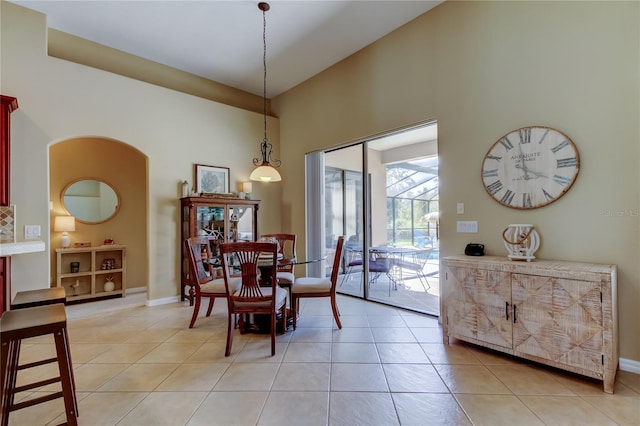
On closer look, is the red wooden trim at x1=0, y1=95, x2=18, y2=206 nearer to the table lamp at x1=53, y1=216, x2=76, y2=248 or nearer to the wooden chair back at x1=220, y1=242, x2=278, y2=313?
the table lamp at x1=53, y1=216, x2=76, y2=248

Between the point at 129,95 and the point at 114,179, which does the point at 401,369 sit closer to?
the point at 129,95

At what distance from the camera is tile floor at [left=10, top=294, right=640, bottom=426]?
5.68 ft

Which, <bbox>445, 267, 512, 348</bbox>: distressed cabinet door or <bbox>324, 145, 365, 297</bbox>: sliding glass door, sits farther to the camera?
<bbox>324, 145, 365, 297</bbox>: sliding glass door

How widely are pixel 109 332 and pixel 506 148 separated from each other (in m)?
4.50

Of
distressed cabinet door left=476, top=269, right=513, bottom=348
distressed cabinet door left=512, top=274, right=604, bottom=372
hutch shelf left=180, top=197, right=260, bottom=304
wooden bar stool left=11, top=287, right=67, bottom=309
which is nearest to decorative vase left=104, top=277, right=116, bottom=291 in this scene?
hutch shelf left=180, top=197, right=260, bottom=304

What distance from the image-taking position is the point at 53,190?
4422 millimetres

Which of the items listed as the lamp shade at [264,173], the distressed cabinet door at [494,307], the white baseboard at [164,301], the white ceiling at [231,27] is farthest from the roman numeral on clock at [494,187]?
the white baseboard at [164,301]

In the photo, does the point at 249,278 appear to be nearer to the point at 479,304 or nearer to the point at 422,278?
the point at 479,304

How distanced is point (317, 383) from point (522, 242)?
79.6 inches

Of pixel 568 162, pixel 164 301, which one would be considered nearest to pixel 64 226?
pixel 164 301

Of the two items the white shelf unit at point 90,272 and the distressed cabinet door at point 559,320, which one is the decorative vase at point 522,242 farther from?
the white shelf unit at point 90,272

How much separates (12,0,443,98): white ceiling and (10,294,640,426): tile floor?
11.9ft

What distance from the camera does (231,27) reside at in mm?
3650

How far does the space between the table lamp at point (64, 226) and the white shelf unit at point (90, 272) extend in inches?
5.5
